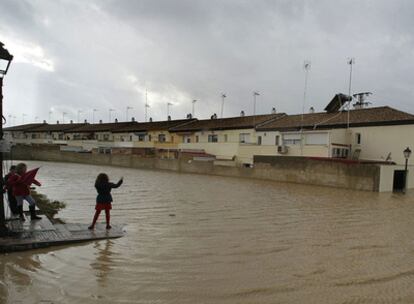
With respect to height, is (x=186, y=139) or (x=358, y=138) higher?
(x=358, y=138)

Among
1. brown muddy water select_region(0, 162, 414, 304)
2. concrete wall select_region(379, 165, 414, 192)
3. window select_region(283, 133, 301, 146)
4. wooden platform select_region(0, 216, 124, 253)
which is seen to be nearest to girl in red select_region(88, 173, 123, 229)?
wooden platform select_region(0, 216, 124, 253)

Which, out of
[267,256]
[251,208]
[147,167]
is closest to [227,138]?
[147,167]

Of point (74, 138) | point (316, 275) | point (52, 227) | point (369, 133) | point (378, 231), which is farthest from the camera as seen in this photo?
point (74, 138)

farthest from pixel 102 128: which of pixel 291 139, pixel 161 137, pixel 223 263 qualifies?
pixel 223 263

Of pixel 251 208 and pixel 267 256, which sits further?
pixel 251 208

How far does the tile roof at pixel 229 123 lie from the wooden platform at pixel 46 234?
32.0m

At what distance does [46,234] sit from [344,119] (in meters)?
29.3

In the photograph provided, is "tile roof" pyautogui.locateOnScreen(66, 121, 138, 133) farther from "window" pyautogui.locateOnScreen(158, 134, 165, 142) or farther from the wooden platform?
the wooden platform

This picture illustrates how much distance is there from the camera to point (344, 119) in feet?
104

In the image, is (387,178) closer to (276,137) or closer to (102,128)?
(276,137)

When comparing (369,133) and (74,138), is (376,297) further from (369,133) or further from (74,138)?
(74,138)

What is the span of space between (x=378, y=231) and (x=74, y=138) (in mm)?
65036

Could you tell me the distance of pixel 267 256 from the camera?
6.99m

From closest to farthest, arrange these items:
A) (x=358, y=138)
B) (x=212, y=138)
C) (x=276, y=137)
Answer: (x=358, y=138)
(x=276, y=137)
(x=212, y=138)
